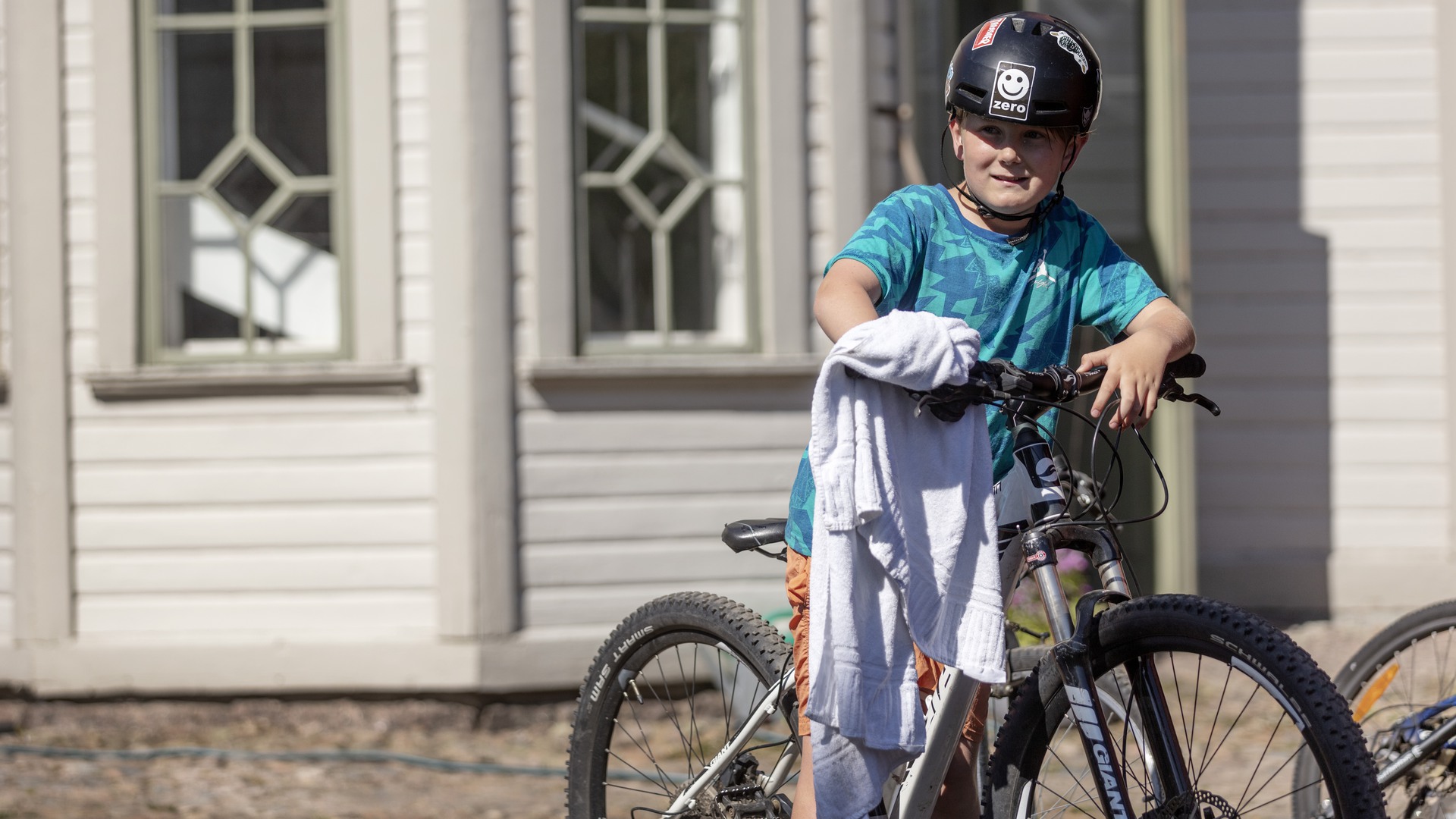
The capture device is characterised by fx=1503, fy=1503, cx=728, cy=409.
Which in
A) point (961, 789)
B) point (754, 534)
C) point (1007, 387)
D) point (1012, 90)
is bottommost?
point (961, 789)

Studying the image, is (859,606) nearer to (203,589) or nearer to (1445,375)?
(203,589)

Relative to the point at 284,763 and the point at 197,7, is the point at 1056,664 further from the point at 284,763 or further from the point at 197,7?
the point at 197,7

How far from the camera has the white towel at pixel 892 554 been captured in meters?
2.34

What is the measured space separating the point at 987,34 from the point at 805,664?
1137mm

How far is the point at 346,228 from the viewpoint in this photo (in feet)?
19.7

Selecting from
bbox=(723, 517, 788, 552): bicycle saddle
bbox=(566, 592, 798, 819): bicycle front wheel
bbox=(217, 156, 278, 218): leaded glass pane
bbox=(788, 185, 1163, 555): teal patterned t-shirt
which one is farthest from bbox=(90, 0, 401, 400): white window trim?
bbox=(788, 185, 1163, 555): teal patterned t-shirt

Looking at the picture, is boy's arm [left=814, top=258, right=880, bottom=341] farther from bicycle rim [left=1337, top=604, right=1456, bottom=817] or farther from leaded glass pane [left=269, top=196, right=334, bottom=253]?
leaded glass pane [left=269, top=196, right=334, bottom=253]

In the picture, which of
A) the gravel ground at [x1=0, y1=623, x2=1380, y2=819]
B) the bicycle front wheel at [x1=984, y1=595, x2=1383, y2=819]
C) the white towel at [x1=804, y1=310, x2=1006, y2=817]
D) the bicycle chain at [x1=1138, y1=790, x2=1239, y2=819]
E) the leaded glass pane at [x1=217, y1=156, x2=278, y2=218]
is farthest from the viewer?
the leaded glass pane at [x1=217, y1=156, x2=278, y2=218]

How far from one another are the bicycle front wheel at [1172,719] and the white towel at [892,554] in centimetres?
15

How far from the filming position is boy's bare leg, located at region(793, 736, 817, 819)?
265 centimetres

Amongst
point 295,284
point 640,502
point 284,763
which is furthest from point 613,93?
point 284,763

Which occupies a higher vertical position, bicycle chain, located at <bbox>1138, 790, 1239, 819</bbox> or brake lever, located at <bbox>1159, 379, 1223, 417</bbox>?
brake lever, located at <bbox>1159, 379, 1223, 417</bbox>

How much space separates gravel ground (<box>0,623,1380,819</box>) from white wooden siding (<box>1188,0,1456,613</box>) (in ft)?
4.05

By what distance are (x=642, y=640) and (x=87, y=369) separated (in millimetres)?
3852
